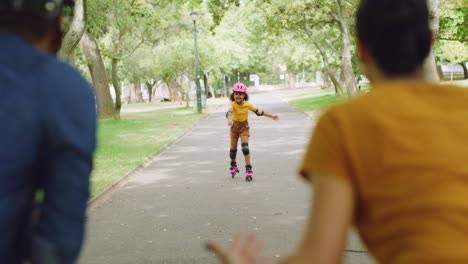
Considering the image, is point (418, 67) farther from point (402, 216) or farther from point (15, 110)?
point (15, 110)

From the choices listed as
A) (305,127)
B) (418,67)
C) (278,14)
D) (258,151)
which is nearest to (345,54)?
(278,14)

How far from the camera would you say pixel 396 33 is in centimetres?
147

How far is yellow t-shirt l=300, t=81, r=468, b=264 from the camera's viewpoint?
1.35 metres

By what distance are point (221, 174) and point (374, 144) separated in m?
9.62

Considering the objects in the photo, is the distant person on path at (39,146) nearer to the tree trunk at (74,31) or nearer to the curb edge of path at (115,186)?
the curb edge of path at (115,186)

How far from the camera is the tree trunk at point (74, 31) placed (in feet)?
37.4

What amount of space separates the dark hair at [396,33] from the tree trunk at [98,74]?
30669 millimetres

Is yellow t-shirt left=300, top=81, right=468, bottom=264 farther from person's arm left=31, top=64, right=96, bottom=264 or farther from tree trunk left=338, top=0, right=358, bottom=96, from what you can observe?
tree trunk left=338, top=0, right=358, bottom=96

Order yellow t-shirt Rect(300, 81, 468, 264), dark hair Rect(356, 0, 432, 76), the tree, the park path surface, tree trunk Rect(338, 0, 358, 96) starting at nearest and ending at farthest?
yellow t-shirt Rect(300, 81, 468, 264)
dark hair Rect(356, 0, 432, 76)
the park path surface
the tree
tree trunk Rect(338, 0, 358, 96)

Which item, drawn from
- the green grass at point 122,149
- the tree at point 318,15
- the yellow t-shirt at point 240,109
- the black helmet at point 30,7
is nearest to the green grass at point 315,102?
the tree at point 318,15

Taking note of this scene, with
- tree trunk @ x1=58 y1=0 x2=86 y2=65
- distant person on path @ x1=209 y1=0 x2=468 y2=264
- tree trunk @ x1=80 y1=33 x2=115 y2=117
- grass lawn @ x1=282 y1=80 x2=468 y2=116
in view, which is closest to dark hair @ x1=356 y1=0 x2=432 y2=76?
distant person on path @ x1=209 y1=0 x2=468 y2=264

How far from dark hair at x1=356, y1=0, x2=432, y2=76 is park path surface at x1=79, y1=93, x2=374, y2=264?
4044 mm

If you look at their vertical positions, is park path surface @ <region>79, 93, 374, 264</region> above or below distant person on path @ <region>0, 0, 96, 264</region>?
below

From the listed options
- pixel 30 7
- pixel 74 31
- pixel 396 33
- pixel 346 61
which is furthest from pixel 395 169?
pixel 346 61
